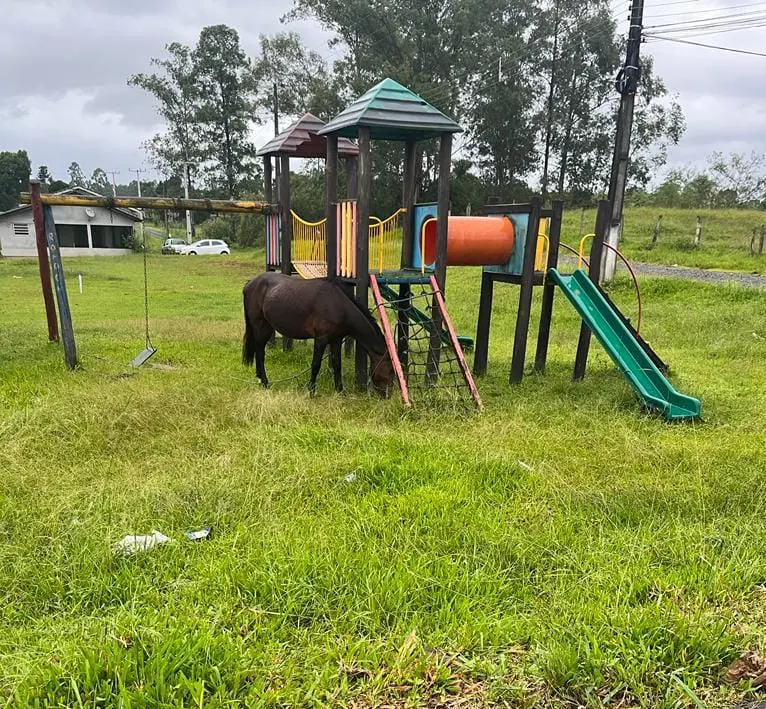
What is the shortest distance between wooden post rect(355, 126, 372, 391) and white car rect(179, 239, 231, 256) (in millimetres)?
31551

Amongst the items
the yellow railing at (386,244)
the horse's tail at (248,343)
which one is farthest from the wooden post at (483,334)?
the horse's tail at (248,343)

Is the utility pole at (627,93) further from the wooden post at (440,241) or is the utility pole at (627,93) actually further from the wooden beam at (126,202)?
the wooden beam at (126,202)

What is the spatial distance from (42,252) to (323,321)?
474 centimetres

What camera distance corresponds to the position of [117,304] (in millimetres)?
15648

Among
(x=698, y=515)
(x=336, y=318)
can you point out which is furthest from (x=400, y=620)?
(x=336, y=318)

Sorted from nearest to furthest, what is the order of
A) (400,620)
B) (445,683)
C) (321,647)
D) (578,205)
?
(445,683), (321,647), (400,620), (578,205)

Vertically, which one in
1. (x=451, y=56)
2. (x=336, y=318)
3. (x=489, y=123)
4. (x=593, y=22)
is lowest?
(x=336, y=318)

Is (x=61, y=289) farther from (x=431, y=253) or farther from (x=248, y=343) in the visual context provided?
(x=431, y=253)

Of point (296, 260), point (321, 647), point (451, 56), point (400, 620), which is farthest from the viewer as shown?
point (451, 56)

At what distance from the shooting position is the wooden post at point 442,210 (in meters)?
6.66

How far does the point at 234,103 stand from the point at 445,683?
1873 inches

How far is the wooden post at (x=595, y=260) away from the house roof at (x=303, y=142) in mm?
4202

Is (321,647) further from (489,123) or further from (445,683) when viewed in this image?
(489,123)

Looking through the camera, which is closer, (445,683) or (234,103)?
(445,683)
